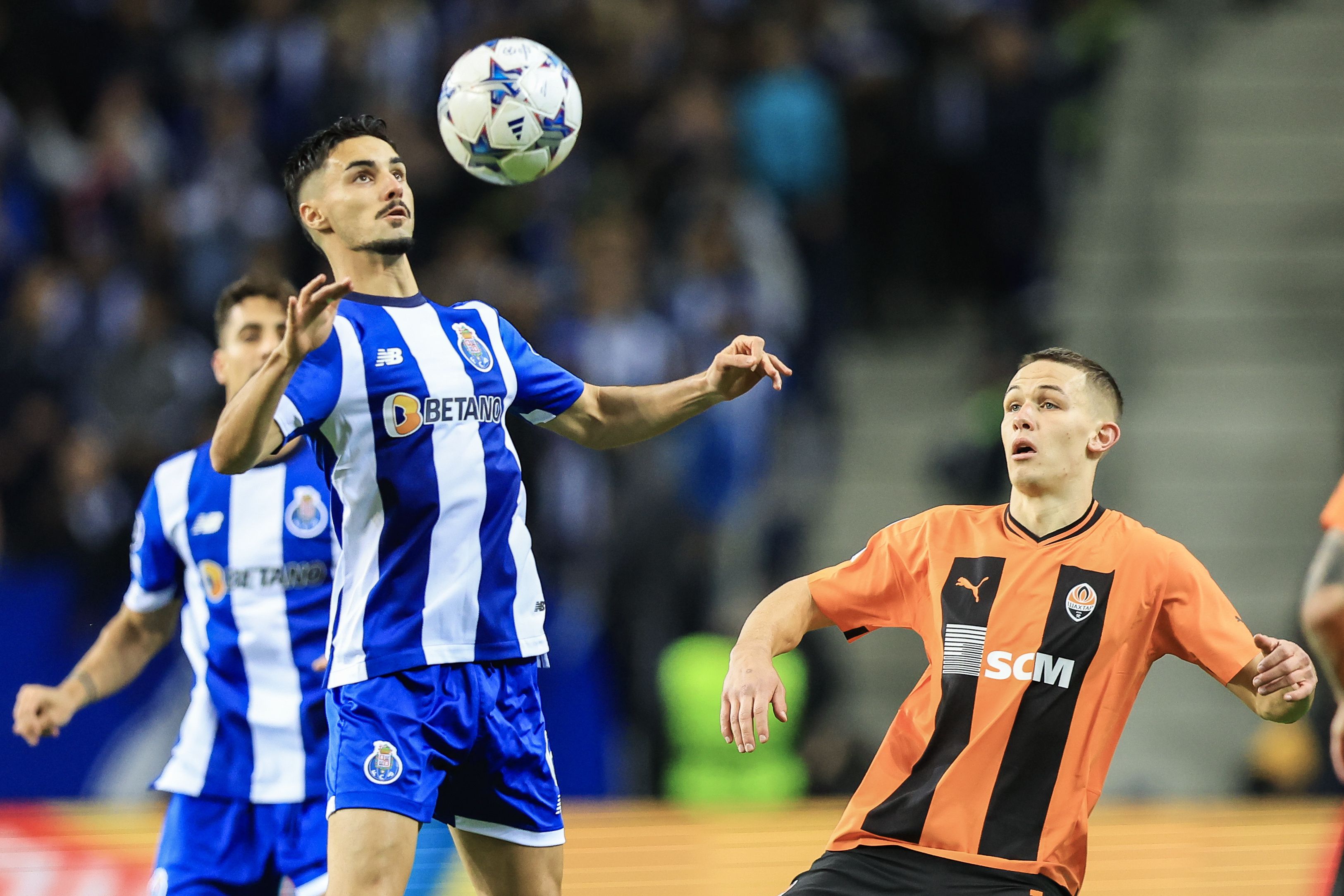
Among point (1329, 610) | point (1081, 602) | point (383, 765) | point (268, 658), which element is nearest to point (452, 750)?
point (383, 765)

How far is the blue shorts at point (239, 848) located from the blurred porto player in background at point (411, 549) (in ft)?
2.24

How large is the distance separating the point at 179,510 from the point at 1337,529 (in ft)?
11.2

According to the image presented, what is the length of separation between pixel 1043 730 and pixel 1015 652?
205 millimetres

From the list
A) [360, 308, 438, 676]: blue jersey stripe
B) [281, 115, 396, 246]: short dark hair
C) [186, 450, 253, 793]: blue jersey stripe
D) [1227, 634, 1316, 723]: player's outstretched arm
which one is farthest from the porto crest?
[1227, 634, 1316, 723]: player's outstretched arm

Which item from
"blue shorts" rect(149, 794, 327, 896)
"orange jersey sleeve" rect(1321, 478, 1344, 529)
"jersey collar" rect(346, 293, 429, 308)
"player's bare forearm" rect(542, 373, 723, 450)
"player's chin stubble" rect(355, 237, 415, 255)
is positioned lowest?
"blue shorts" rect(149, 794, 327, 896)

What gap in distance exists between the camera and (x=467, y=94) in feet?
15.9

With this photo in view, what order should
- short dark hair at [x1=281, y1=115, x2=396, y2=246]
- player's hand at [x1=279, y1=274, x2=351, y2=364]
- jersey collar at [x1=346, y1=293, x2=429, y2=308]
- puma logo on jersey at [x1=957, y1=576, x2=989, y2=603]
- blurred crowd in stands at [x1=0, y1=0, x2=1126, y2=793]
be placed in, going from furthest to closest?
blurred crowd in stands at [x1=0, y1=0, x2=1126, y2=793], short dark hair at [x1=281, y1=115, x2=396, y2=246], jersey collar at [x1=346, y1=293, x2=429, y2=308], puma logo on jersey at [x1=957, y1=576, x2=989, y2=603], player's hand at [x1=279, y1=274, x2=351, y2=364]

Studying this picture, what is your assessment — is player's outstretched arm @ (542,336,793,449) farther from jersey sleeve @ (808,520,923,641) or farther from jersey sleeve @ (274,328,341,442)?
jersey sleeve @ (274,328,341,442)

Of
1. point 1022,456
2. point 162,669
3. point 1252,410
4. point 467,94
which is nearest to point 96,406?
point 162,669

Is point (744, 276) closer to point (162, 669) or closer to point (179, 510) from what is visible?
point (162, 669)

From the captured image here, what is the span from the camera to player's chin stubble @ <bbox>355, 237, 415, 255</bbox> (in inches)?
175

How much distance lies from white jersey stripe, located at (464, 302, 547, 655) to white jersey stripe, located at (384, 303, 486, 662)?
0.13 m

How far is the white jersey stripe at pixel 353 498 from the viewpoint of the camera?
424cm

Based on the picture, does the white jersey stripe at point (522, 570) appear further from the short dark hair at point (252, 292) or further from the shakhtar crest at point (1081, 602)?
the shakhtar crest at point (1081, 602)
